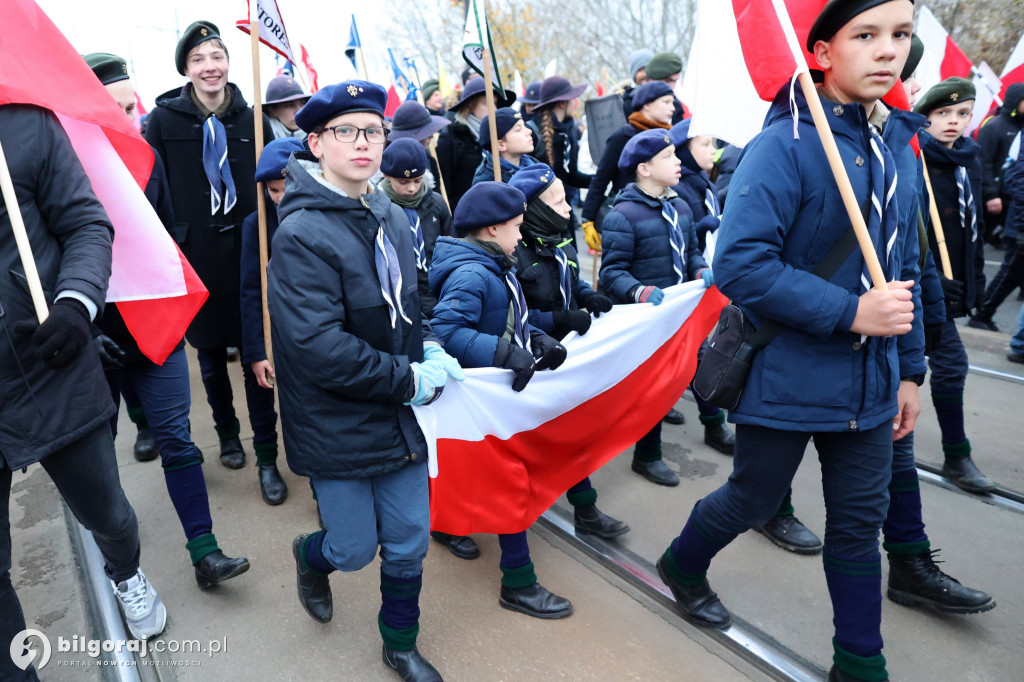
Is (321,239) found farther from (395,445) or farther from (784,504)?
(784,504)

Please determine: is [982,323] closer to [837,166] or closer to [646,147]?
[646,147]

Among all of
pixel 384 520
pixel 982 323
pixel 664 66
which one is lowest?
pixel 982 323

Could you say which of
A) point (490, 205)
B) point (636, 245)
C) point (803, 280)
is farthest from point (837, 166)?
point (636, 245)

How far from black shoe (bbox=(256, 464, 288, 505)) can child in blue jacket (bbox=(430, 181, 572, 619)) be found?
1578 mm

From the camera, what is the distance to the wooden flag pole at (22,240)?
2.07 metres

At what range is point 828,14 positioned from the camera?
2.23 metres

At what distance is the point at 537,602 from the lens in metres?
3.06

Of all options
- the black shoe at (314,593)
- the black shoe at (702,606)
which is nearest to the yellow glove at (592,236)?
the black shoe at (702,606)

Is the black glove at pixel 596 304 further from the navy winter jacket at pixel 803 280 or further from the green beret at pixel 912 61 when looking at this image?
the green beret at pixel 912 61

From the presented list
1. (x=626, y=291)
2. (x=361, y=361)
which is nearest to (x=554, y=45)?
(x=626, y=291)

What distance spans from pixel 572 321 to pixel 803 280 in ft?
4.63

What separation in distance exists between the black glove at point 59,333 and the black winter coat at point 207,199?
2118mm

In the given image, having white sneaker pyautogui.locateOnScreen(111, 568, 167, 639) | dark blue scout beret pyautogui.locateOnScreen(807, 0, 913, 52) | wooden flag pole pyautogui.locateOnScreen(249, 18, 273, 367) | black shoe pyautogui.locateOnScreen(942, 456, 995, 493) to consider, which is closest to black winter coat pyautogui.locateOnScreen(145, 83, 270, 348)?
wooden flag pole pyautogui.locateOnScreen(249, 18, 273, 367)

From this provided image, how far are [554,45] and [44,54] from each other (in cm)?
2982
